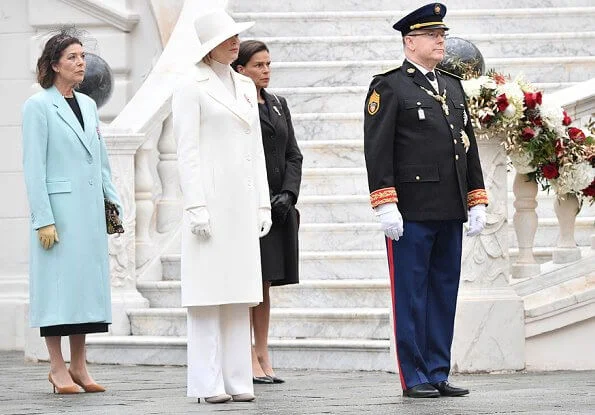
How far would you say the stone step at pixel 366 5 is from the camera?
46.8 ft

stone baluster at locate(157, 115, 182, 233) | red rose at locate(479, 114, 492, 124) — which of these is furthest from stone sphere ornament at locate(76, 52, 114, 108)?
red rose at locate(479, 114, 492, 124)

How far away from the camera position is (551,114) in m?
10.1

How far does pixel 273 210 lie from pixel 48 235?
1168 mm

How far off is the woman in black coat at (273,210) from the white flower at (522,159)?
1.17m

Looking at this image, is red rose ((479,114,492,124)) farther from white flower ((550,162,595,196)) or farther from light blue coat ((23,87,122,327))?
light blue coat ((23,87,122,327))

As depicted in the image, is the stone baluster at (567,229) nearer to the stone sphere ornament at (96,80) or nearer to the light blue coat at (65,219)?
the light blue coat at (65,219)

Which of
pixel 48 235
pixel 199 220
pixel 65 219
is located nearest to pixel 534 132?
pixel 199 220

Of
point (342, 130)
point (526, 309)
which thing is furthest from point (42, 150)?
point (342, 130)

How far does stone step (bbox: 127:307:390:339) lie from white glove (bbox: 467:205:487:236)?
193 centimetres

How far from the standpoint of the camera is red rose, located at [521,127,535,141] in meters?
10.1

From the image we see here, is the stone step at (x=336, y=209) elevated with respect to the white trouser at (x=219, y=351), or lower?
elevated

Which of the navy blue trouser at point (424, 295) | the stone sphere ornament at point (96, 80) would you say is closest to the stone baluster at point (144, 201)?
the stone sphere ornament at point (96, 80)

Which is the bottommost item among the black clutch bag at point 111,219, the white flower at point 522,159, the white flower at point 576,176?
the black clutch bag at point 111,219

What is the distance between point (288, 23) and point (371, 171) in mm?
5764
